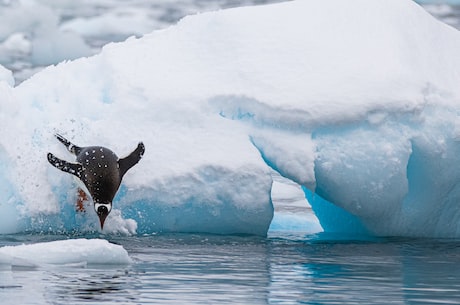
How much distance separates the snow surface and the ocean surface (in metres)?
0.13

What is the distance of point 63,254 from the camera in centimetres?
952

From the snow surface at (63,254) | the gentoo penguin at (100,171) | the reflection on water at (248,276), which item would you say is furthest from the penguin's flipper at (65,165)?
the snow surface at (63,254)

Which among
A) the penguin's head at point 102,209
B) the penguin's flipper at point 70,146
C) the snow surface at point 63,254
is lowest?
the snow surface at point 63,254

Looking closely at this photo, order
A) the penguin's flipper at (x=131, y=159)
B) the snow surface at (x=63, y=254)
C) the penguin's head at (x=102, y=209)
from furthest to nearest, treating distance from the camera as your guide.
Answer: the penguin's flipper at (x=131, y=159)
the penguin's head at (x=102, y=209)
the snow surface at (x=63, y=254)

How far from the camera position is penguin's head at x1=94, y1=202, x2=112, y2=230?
1363 centimetres

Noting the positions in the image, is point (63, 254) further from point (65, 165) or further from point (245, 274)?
point (65, 165)

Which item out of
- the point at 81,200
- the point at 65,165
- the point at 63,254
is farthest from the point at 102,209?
the point at 63,254

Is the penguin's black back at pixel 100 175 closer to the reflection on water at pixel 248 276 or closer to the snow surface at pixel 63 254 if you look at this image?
the reflection on water at pixel 248 276

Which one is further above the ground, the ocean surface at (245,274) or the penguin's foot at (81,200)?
the penguin's foot at (81,200)

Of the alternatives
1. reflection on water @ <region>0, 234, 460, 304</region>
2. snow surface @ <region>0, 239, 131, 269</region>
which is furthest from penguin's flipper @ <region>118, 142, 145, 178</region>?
snow surface @ <region>0, 239, 131, 269</region>

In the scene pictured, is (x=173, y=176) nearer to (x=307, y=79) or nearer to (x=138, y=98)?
(x=138, y=98)

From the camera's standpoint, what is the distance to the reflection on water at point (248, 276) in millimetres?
7559

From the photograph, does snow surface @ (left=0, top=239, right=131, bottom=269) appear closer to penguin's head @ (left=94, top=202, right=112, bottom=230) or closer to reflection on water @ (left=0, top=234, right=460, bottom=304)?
reflection on water @ (left=0, top=234, right=460, bottom=304)

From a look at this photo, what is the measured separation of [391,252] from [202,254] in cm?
253
